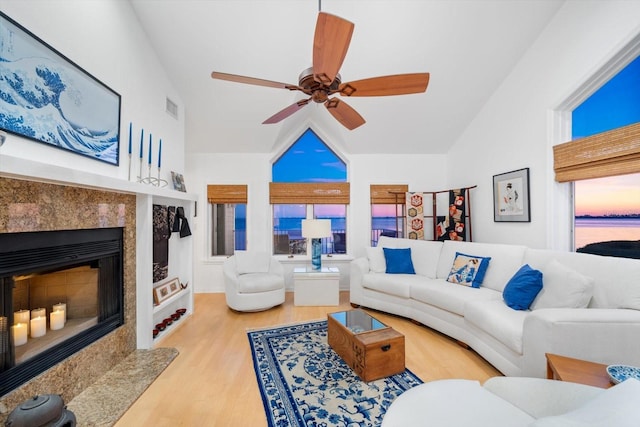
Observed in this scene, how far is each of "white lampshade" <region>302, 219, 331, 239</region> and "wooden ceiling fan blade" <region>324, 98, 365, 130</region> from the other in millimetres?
1710

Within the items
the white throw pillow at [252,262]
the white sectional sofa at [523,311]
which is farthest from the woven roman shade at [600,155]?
the white throw pillow at [252,262]

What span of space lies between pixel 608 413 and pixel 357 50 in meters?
3.35

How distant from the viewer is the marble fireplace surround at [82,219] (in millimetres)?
1506

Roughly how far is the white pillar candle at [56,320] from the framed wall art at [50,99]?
1.12m

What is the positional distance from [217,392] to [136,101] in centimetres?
262

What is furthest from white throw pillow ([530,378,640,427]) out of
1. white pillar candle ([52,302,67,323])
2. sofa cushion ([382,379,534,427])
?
white pillar candle ([52,302,67,323])

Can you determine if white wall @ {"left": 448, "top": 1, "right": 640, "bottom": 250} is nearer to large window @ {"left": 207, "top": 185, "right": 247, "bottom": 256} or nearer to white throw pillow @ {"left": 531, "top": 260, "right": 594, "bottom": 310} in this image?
white throw pillow @ {"left": 531, "top": 260, "right": 594, "bottom": 310}

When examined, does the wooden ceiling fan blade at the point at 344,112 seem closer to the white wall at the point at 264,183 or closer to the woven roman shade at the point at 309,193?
the woven roman shade at the point at 309,193

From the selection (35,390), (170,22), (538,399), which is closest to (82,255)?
(35,390)

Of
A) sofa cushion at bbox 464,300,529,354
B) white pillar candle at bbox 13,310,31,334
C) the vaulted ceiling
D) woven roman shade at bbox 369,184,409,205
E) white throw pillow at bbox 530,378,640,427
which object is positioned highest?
the vaulted ceiling

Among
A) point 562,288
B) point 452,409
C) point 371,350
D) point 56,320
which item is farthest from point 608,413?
point 56,320

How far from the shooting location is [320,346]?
2695 mm

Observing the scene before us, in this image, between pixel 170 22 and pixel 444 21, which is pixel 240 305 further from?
pixel 444 21

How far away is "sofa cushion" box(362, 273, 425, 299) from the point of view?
3.34m
